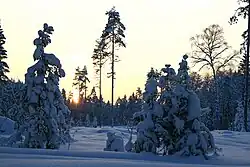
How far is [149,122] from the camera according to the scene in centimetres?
1270

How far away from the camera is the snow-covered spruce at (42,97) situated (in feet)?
50.9

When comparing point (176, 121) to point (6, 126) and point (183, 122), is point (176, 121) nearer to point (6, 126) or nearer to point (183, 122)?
point (183, 122)

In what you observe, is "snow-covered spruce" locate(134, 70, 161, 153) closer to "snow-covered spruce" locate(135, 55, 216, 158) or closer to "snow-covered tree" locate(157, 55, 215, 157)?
"snow-covered spruce" locate(135, 55, 216, 158)

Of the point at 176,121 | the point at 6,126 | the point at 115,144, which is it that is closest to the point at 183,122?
the point at 176,121

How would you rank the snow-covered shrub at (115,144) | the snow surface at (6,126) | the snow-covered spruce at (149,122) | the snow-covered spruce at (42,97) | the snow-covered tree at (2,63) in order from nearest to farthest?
the snow-covered spruce at (149,122) < the snow-covered spruce at (42,97) < the snow-covered shrub at (115,144) < the snow surface at (6,126) < the snow-covered tree at (2,63)

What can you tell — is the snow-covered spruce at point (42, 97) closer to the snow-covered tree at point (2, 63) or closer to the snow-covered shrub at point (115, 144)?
the snow-covered shrub at point (115, 144)

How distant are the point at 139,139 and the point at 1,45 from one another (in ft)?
101

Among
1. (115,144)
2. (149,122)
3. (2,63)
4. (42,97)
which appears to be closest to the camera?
(149,122)

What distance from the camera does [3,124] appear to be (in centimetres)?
2595

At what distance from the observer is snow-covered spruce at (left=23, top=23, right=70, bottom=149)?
15.5 m

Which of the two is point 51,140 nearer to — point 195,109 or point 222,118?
point 195,109

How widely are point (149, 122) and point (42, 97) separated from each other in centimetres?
474

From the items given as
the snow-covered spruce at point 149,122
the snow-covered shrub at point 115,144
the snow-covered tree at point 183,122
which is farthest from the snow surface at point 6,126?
the snow-covered tree at point 183,122

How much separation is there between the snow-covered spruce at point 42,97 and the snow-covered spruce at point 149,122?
401 cm
